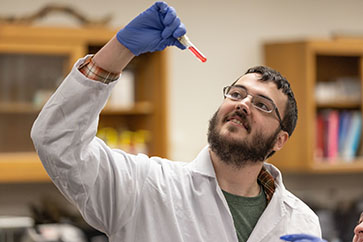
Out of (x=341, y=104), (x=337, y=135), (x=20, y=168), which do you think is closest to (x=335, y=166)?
(x=337, y=135)

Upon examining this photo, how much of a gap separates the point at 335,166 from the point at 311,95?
51cm

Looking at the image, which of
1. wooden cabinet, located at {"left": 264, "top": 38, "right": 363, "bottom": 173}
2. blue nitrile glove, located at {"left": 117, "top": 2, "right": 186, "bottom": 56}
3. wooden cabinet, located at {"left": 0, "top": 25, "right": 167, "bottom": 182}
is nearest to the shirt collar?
blue nitrile glove, located at {"left": 117, "top": 2, "right": 186, "bottom": 56}

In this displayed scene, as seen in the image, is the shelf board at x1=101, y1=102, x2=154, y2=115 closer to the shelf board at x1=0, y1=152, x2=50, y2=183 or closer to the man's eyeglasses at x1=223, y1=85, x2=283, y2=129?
the shelf board at x1=0, y1=152, x2=50, y2=183

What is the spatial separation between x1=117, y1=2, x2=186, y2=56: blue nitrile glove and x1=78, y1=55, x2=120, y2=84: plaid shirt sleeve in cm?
9

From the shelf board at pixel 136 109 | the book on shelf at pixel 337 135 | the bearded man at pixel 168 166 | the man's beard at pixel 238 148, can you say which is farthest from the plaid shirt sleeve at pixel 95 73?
the book on shelf at pixel 337 135

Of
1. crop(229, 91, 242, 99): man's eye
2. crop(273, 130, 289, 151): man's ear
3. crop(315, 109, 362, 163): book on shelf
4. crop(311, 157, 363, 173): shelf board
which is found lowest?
crop(311, 157, 363, 173): shelf board

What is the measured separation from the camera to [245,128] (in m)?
1.91

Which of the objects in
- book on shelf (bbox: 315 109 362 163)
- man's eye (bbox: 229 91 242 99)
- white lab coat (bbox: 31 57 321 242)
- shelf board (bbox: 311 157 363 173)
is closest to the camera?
white lab coat (bbox: 31 57 321 242)

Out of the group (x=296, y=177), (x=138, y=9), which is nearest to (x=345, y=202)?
(x=296, y=177)

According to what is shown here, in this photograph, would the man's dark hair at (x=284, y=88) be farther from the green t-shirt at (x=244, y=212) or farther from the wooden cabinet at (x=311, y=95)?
the wooden cabinet at (x=311, y=95)

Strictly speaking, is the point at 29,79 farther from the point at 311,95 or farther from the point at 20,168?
the point at 311,95

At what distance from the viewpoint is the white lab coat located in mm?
1513

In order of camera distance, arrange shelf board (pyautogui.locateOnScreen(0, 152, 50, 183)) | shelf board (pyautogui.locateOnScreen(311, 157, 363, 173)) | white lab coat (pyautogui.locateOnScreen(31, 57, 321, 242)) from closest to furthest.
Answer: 1. white lab coat (pyautogui.locateOnScreen(31, 57, 321, 242))
2. shelf board (pyautogui.locateOnScreen(0, 152, 50, 183))
3. shelf board (pyautogui.locateOnScreen(311, 157, 363, 173))

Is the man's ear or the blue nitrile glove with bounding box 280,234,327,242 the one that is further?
the man's ear
